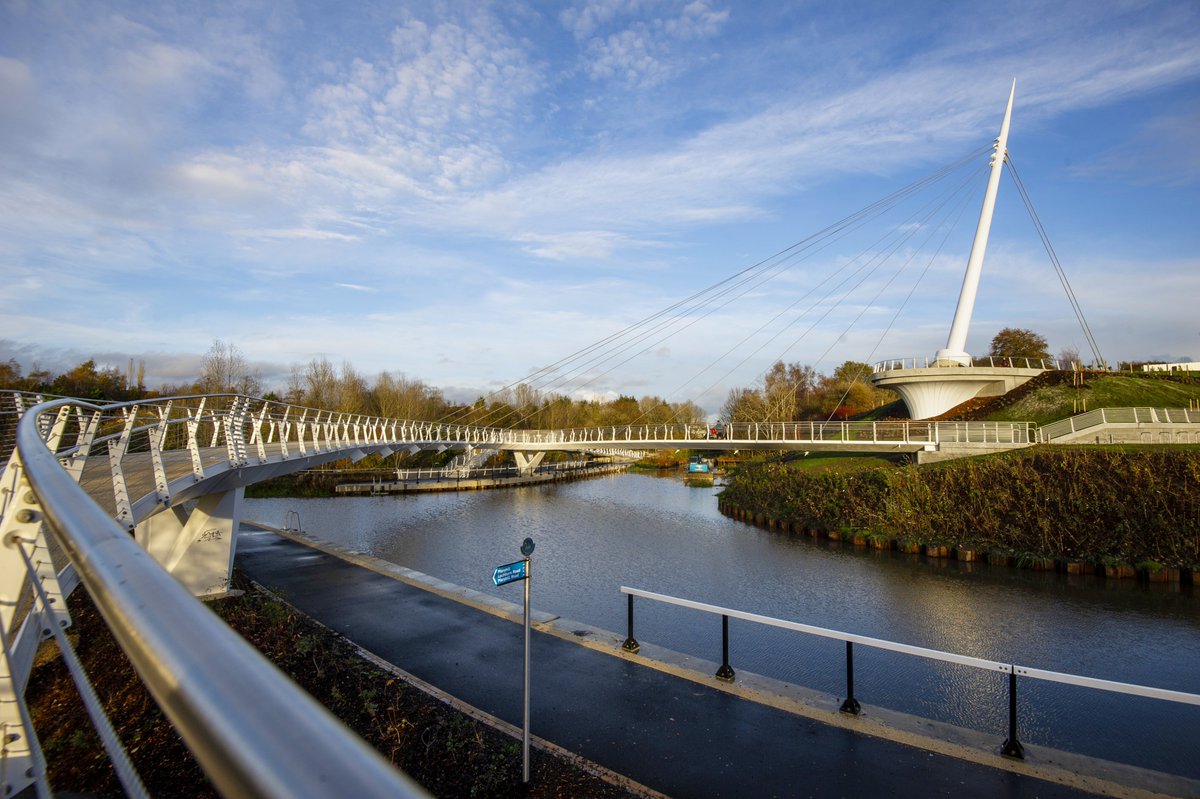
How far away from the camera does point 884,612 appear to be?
1381 centimetres

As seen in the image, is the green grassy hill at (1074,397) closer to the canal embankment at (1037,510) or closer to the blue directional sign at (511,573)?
the canal embankment at (1037,510)

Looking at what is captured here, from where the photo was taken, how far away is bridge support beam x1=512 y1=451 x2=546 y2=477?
51159 mm

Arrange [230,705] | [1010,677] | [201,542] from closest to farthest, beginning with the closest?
[230,705], [1010,677], [201,542]

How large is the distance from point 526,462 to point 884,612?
39.6m

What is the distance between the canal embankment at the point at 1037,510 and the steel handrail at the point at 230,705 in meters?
19.7

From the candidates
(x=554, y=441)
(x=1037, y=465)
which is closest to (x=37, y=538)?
(x=1037, y=465)

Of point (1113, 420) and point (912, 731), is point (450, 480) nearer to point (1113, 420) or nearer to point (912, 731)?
point (1113, 420)

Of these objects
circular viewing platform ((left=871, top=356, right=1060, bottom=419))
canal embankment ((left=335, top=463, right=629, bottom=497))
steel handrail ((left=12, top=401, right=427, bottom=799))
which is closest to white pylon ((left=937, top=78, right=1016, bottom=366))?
circular viewing platform ((left=871, top=356, right=1060, bottom=419))

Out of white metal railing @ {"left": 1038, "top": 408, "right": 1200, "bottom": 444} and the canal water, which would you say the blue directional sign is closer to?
the canal water

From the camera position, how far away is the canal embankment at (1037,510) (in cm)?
1619

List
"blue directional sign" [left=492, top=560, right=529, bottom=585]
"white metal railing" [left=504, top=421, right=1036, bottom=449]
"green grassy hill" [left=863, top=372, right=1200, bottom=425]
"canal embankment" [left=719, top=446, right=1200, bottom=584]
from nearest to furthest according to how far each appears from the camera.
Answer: "blue directional sign" [left=492, top=560, right=529, bottom=585], "canal embankment" [left=719, top=446, right=1200, bottom=584], "white metal railing" [left=504, top=421, right=1036, bottom=449], "green grassy hill" [left=863, top=372, right=1200, bottom=425]

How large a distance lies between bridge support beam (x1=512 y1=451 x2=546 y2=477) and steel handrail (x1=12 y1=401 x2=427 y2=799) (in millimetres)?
50164

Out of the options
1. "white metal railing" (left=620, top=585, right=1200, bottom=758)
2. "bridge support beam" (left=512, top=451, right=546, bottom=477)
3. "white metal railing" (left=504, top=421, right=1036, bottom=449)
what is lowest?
"bridge support beam" (left=512, top=451, right=546, bottom=477)

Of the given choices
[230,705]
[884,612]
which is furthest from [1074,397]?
A: [230,705]
